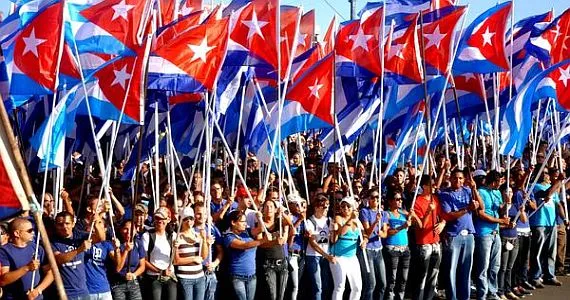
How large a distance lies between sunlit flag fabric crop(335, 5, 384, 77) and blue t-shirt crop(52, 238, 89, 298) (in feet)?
19.0

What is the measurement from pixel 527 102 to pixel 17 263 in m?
7.62

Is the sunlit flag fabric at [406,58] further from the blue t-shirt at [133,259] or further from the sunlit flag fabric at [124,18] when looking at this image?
the blue t-shirt at [133,259]

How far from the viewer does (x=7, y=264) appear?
7.38 meters

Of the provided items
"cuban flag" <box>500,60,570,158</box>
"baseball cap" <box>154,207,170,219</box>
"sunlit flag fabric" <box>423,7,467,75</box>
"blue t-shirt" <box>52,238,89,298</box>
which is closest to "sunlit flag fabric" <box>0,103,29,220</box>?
"blue t-shirt" <box>52,238,89,298</box>

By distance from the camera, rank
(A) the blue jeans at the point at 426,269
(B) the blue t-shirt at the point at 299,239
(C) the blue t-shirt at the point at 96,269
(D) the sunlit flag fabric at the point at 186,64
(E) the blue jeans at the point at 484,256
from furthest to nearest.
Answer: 1. (E) the blue jeans at the point at 484,256
2. (A) the blue jeans at the point at 426,269
3. (B) the blue t-shirt at the point at 299,239
4. (D) the sunlit flag fabric at the point at 186,64
5. (C) the blue t-shirt at the point at 96,269

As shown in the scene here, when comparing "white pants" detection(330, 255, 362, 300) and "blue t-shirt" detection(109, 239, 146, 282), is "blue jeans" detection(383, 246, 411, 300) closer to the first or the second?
"white pants" detection(330, 255, 362, 300)

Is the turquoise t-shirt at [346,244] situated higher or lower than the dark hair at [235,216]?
lower

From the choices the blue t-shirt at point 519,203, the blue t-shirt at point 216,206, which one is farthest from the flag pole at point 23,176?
the blue t-shirt at point 519,203

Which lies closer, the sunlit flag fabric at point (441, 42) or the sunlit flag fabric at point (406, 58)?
the sunlit flag fabric at point (406, 58)

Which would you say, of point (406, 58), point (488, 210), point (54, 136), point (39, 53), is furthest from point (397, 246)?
point (39, 53)

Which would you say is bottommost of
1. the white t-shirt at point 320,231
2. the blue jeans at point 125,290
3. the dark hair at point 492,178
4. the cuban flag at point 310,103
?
the blue jeans at point 125,290

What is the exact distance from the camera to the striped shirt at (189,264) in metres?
9.15

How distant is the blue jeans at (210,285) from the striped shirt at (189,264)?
0.22 meters

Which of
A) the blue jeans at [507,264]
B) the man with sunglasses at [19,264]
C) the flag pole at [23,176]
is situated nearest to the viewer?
the flag pole at [23,176]
